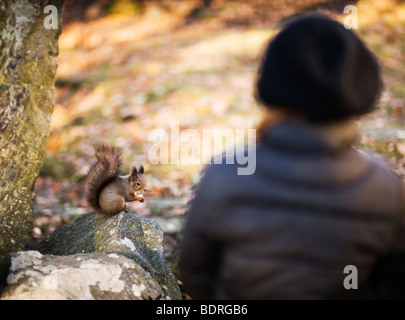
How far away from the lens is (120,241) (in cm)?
334

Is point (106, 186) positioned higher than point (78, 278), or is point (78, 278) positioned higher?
point (106, 186)

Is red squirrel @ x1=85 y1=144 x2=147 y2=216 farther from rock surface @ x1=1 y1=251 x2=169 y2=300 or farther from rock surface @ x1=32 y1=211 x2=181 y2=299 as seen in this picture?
rock surface @ x1=1 y1=251 x2=169 y2=300

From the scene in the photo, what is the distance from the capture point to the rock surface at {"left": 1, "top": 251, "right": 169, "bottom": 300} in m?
2.66

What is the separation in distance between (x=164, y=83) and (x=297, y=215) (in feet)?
29.0

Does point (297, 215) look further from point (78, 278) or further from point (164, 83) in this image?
point (164, 83)

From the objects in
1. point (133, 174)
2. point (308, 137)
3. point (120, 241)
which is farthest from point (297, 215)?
point (133, 174)

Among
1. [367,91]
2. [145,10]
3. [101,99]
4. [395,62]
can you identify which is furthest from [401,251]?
[145,10]

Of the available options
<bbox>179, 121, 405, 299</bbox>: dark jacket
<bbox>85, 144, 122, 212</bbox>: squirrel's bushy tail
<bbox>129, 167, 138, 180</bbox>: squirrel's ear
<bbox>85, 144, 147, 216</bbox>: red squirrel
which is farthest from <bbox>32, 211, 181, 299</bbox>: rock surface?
<bbox>179, 121, 405, 299</bbox>: dark jacket

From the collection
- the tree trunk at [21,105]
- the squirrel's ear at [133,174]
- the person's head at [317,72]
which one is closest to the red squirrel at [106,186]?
the squirrel's ear at [133,174]

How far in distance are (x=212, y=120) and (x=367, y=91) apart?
6.89 m

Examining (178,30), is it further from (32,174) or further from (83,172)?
(32,174)

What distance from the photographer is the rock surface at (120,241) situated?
3.32 metres

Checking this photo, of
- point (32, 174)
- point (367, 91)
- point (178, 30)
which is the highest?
point (178, 30)

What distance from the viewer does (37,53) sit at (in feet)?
11.2
